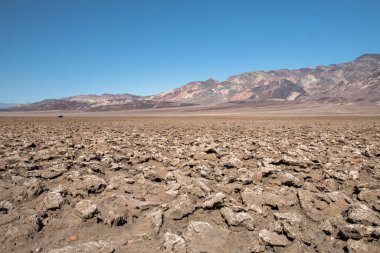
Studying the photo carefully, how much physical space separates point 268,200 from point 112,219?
88.8 inches

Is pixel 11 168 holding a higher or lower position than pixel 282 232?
higher

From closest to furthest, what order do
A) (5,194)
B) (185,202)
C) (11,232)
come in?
(11,232), (185,202), (5,194)

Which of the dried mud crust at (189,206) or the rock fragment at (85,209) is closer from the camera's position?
the dried mud crust at (189,206)

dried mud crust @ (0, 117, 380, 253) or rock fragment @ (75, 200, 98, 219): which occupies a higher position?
rock fragment @ (75, 200, 98, 219)

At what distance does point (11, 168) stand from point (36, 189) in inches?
78.7

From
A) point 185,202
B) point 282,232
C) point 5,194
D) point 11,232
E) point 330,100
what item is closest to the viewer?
point 11,232

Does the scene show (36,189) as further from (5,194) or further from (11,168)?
(11,168)

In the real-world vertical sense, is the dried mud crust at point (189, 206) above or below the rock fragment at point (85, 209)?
below

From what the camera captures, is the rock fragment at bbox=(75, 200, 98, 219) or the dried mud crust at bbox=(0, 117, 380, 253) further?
the rock fragment at bbox=(75, 200, 98, 219)

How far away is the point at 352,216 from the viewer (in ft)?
11.3

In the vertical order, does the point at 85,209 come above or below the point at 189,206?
above

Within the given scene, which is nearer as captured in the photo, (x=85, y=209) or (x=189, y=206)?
(x=85, y=209)

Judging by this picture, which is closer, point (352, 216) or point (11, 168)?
point (352, 216)

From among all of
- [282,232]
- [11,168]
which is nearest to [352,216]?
[282,232]
